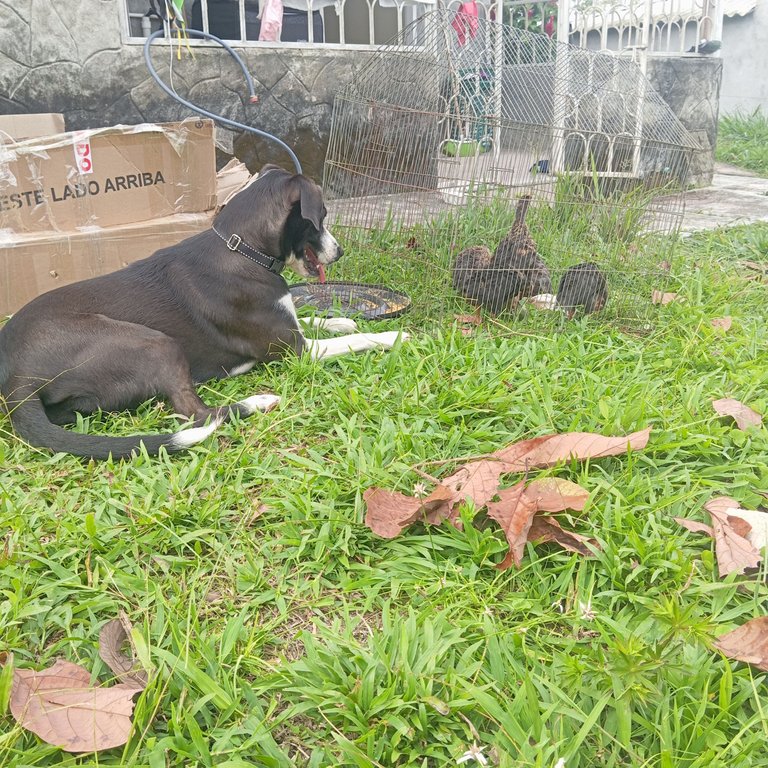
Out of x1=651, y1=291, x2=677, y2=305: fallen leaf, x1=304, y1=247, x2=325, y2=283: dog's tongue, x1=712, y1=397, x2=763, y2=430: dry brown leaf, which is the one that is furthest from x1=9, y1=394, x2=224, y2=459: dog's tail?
x1=651, y1=291, x2=677, y2=305: fallen leaf

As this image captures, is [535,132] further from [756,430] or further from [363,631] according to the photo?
[363,631]

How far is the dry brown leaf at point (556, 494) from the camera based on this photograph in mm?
2158

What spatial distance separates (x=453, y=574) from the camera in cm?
206

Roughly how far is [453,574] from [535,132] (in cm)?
270

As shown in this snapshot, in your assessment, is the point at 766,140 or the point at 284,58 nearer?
the point at 284,58

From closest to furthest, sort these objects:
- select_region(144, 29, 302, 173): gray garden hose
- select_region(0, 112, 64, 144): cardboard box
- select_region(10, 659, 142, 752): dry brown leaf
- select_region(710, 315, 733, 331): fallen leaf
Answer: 1. select_region(10, 659, 142, 752): dry brown leaf
2. select_region(710, 315, 733, 331): fallen leaf
3. select_region(0, 112, 64, 144): cardboard box
4. select_region(144, 29, 302, 173): gray garden hose

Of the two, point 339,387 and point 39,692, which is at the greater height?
point 339,387

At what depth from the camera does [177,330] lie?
3223mm

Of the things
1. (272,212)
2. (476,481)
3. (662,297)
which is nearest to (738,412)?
(476,481)

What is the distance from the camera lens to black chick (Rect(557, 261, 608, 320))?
3.83 meters

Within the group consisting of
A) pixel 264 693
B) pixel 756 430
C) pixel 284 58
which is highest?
pixel 284 58

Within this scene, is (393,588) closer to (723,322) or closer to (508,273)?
(508,273)

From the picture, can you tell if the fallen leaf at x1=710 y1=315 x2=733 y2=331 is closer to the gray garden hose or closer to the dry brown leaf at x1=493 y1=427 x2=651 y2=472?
the dry brown leaf at x1=493 y1=427 x2=651 y2=472

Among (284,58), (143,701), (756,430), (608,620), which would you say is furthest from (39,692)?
(284,58)
